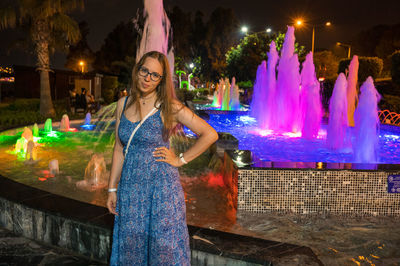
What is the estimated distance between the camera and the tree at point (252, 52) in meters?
41.8

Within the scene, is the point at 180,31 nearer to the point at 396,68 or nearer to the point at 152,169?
the point at 396,68

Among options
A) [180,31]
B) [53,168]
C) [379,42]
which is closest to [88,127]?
[53,168]

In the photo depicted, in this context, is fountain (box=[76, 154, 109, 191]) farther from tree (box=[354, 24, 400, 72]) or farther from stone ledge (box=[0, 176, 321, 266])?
tree (box=[354, 24, 400, 72])

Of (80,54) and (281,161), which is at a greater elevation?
(80,54)

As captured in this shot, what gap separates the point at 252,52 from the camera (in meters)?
42.3

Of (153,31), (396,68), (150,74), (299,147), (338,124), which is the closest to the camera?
(150,74)

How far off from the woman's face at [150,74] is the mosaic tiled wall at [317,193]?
2.53 m

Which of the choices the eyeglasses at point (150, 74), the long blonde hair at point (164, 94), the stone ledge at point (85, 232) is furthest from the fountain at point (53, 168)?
the eyeglasses at point (150, 74)

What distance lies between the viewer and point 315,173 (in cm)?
462

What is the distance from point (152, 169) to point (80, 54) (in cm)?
5989

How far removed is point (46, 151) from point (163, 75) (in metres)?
7.10

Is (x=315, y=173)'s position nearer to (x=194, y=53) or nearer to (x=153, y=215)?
(x=153, y=215)

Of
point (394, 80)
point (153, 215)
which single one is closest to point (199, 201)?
point (153, 215)

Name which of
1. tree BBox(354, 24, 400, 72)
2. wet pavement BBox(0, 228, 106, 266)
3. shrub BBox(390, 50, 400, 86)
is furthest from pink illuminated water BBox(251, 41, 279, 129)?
tree BBox(354, 24, 400, 72)
